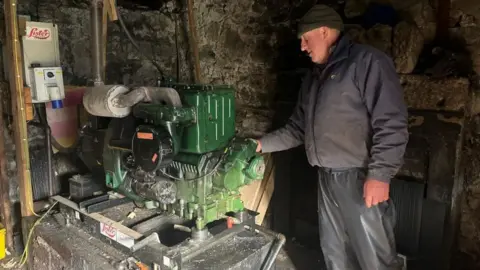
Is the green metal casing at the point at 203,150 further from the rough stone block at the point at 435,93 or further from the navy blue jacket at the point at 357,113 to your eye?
the rough stone block at the point at 435,93

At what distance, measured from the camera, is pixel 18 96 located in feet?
6.81

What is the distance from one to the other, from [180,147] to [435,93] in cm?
138

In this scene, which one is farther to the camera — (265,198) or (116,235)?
(265,198)

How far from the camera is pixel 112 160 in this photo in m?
1.87

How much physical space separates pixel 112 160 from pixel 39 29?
3.46 ft

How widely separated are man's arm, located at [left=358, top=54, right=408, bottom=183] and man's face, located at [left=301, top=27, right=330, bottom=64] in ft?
0.88

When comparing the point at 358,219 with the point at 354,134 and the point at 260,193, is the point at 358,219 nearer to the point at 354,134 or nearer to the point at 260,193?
the point at 354,134

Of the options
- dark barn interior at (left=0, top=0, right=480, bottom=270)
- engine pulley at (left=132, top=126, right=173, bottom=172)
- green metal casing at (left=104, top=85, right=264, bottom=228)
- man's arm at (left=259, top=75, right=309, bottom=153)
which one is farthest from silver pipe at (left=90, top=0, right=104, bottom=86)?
man's arm at (left=259, top=75, right=309, bottom=153)

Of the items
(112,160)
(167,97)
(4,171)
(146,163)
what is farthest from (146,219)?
(4,171)

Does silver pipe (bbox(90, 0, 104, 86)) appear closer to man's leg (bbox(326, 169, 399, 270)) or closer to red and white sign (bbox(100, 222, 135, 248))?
red and white sign (bbox(100, 222, 135, 248))

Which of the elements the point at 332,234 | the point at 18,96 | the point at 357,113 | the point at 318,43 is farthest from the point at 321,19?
the point at 18,96

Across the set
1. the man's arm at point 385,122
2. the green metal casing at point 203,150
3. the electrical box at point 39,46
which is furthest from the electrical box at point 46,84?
the man's arm at point 385,122

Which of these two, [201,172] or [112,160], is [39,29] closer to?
[112,160]

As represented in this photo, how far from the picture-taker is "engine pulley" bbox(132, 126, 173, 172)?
4.99ft
